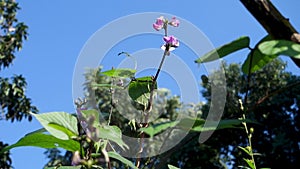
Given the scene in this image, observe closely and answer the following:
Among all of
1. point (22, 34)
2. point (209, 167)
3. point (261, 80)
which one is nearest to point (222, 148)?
point (209, 167)

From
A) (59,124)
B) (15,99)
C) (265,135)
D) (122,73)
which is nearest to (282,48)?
(59,124)

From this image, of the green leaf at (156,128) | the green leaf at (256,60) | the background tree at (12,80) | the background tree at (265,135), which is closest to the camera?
the green leaf at (156,128)

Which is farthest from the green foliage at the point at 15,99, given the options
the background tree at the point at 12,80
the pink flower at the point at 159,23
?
the pink flower at the point at 159,23

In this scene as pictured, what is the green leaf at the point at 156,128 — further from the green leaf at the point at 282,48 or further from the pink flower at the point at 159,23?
the pink flower at the point at 159,23

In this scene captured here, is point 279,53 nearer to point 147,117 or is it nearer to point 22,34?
point 147,117

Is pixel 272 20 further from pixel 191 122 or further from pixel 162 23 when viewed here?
pixel 162 23

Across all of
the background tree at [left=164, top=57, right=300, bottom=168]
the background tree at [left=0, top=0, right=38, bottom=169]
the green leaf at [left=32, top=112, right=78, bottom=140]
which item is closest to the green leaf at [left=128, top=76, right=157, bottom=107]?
the green leaf at [left=32, top=112, right=78, bottom=140]
